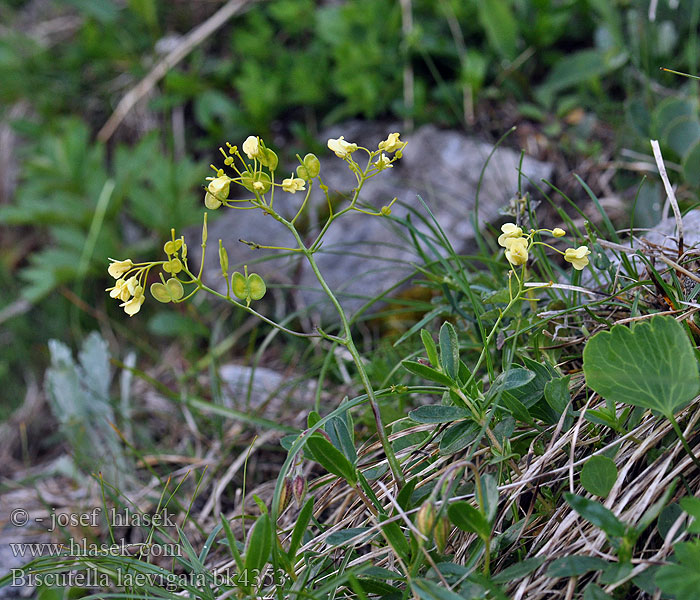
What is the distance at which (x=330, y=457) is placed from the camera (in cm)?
97

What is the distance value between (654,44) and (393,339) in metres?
1.44

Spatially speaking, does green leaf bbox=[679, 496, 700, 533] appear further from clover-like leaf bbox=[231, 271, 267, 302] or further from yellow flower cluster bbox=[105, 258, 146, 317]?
yellow flower cluster bbox=[105, 258, 146, 317]

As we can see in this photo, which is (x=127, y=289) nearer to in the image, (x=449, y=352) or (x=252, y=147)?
(x=252, y=147)

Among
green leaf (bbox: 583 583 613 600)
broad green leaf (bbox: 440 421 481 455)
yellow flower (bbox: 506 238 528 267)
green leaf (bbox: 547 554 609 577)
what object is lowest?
green leaf (bbox: 583 583 613 600)

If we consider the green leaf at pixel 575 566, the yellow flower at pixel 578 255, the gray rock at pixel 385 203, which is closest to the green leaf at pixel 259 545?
the green leaf at pixel 575 566

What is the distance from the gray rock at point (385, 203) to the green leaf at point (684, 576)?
1379 millimetres

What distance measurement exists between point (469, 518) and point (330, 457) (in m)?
0.23

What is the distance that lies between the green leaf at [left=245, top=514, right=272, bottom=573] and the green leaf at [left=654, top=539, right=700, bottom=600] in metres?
0.53

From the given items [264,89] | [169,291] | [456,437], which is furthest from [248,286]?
[264,89]

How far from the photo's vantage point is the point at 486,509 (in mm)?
911

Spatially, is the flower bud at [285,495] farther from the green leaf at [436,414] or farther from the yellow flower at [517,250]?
the yellow flower at [517,250]

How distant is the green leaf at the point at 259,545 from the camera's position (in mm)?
901

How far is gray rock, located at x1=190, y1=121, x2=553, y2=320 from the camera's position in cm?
217

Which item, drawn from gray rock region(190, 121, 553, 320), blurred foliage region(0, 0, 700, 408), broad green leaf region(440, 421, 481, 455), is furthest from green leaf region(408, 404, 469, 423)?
blurred foliage region(0, 0, 700, 408)
